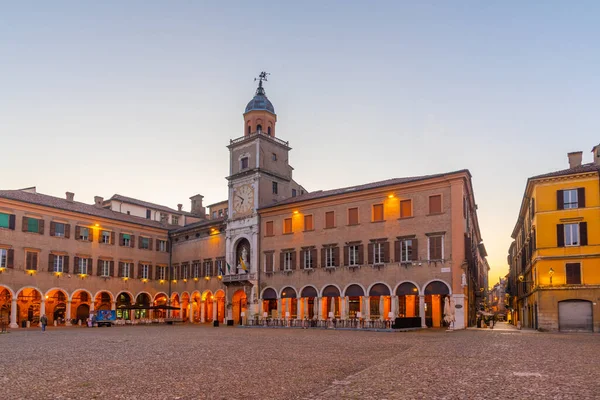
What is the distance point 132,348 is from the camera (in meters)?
22.3

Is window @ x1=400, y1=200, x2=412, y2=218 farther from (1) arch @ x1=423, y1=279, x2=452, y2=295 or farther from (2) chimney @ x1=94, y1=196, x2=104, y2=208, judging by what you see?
(2) chimney @ x1=94, y1=196, x2=104, y2=208

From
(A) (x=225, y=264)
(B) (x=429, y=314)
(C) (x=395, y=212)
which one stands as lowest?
(B) (x=429, y=314)

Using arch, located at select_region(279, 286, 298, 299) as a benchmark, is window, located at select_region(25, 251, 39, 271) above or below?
above

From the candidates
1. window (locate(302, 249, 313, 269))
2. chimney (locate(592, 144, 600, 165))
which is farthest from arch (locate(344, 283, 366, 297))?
chimney (locate(592, 144, 600, 165))

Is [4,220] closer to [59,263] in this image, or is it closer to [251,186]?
[59,263]

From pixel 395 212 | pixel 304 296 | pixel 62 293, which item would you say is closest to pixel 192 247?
pixel 62 293

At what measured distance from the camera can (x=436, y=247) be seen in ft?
134

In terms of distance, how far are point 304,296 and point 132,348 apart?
2687cm

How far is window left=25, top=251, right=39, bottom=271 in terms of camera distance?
48.8m

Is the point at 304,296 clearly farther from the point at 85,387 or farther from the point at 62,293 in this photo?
the point at 85,387

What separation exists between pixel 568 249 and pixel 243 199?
1152 inches

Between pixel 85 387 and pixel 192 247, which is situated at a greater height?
pixel 192 247

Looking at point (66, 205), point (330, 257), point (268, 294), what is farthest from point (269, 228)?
point (66, 205)

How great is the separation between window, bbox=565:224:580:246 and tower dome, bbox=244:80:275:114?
3133 cm
